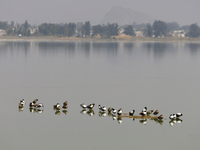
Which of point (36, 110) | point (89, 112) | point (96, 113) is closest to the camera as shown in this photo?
point (96, 113)

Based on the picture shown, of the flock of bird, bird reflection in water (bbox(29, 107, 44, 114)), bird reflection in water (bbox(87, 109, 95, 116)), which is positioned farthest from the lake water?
the flock of bird

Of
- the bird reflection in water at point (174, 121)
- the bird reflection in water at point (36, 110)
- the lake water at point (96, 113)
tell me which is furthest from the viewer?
the bird reflection in water at point (36, 110)

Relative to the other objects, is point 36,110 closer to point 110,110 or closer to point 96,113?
A: point 96,113

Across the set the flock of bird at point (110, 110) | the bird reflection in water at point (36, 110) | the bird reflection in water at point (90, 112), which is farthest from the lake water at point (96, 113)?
the flock of bird at point (110, 110)

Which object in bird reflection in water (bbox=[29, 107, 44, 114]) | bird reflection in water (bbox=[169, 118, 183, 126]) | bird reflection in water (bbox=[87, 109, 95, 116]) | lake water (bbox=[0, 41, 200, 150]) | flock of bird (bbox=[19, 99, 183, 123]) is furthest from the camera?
bird reflection in water (bbox=[29, 107, 44, 114])

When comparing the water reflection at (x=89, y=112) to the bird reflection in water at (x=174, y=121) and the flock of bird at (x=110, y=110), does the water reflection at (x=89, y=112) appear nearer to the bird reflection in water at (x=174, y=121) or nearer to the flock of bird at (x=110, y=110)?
the flock of bird at (x=110, y=110)

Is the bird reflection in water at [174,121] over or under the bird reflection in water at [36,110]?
under

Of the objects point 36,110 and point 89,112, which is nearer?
point 89,112

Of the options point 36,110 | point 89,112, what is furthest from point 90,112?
point 36,110

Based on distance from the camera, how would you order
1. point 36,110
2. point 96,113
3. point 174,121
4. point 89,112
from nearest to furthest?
point 174,121 → point 96,113 → point 89,112 → point 36,110

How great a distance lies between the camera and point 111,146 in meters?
21.7

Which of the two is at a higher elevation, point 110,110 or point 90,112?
point 110,110

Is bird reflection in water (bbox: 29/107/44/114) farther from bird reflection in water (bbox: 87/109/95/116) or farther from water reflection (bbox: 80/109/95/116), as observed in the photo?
bird reflection in water (bbox: 87/109/95/116)

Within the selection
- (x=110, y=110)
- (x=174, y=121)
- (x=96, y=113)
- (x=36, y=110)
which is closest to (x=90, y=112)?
(x=96, y=113)
